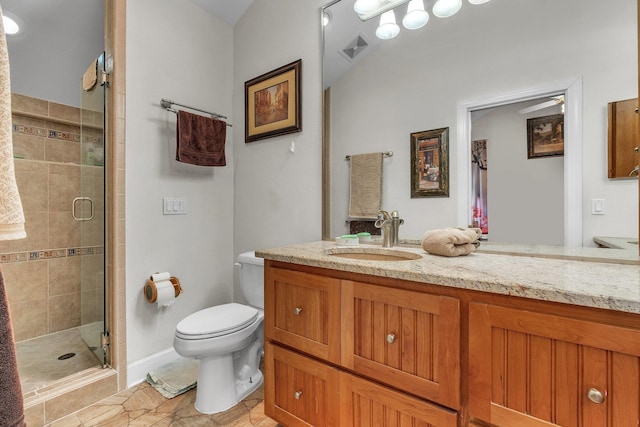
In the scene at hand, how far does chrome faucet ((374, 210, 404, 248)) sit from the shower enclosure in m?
1.68

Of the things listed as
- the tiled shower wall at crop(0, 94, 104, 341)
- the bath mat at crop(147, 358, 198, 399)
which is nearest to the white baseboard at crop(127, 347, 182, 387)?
the bath mat at crop(147, 358, 198, 399)

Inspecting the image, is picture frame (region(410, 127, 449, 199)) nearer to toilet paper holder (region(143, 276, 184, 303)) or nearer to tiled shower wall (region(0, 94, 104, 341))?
toilet paper holder (region(143, 276, 184, 303))

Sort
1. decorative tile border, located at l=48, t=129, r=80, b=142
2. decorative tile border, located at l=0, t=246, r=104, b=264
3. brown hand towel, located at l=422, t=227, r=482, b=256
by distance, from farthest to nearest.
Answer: decorative tile border, located at l=48, t=129, r=80, b=142 → decorative tile border, located at l=0, t=246, r=104, b=264 → brown hand towel, located at l=422, t=227, r=482, b=256

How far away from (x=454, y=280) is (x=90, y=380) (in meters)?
1.96

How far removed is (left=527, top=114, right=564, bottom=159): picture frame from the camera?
3.87 ft

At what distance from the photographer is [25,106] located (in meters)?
2.23

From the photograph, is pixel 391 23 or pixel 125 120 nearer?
pixel 391 23

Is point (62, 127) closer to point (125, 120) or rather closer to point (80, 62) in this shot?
point (80, 62)

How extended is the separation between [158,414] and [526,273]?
180 cm

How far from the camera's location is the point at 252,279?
189 cm

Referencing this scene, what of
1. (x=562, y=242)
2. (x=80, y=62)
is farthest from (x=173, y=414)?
(x=80, y=62)

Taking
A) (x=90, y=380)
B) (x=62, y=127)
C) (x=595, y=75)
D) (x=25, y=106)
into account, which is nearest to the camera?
(x=595, y=75)

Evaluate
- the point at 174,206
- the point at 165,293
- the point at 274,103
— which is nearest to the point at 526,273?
the point at 274,103

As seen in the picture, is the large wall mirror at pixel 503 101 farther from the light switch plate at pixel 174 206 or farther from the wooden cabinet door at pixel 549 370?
the light switch plate at pixel 174 206
